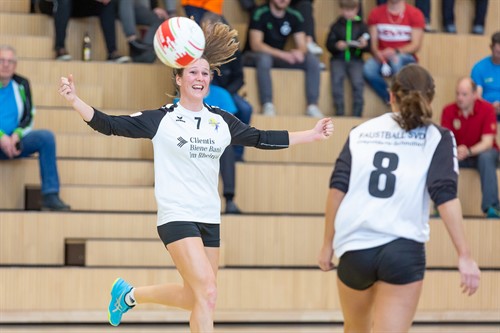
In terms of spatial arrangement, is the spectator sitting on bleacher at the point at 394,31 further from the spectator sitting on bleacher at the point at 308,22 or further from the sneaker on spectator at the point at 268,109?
the sneaker on spectator at the point at 268,109

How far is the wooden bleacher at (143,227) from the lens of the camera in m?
7.76

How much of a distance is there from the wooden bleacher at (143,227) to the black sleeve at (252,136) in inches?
97.5

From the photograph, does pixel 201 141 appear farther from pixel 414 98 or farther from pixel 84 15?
pixel 84 15

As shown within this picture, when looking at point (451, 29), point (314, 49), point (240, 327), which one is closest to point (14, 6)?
point (314, 49)

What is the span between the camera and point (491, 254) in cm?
874

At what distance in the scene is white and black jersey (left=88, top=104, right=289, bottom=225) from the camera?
17.1 feet

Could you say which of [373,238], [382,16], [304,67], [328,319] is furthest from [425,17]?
[373,238]

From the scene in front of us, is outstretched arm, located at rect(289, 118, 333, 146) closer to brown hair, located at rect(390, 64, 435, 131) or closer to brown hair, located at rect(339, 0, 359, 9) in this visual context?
brown hair, located at rect(390, 64, 435, 131)

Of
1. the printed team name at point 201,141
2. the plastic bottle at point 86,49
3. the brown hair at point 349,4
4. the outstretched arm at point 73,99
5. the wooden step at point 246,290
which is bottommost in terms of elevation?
the wooden step at point 246,290

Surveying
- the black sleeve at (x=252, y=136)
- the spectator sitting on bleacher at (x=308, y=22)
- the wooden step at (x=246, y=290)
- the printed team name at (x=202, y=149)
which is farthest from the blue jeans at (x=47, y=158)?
the printed team name at (x=202, y=149)

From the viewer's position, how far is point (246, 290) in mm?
7926

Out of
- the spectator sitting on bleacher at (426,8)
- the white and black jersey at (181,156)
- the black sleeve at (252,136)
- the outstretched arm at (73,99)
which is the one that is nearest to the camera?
the outstretched arm at (73,99)

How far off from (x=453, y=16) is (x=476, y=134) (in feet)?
7.43

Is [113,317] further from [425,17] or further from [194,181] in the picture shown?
[425,17]
